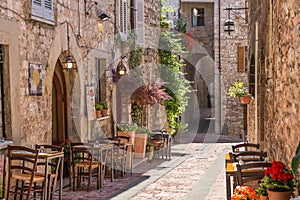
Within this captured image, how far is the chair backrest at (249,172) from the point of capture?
4.70 metres

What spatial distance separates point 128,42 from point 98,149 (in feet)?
16.0

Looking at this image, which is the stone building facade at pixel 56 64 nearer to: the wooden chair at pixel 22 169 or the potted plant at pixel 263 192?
the wooden chair at pixel 22 169

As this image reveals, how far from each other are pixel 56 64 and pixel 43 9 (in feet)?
5.41

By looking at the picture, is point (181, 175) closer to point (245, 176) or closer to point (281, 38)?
point (245, 176)

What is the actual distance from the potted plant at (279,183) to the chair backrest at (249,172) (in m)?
1.12

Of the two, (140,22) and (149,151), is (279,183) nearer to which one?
(149,151)

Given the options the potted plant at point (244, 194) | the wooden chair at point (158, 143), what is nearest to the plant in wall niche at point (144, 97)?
the wooden chair at point (158, 143)

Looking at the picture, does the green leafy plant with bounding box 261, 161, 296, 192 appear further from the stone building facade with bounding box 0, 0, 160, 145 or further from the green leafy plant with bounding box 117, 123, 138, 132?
the green leafy plant with bounding box 117, 123, 138, 132

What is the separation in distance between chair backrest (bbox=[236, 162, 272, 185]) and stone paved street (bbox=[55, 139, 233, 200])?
8.01 ft

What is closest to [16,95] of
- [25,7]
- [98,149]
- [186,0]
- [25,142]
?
[25,142]

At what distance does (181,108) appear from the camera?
15.7m

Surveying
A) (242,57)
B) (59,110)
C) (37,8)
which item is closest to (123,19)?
(242,57)

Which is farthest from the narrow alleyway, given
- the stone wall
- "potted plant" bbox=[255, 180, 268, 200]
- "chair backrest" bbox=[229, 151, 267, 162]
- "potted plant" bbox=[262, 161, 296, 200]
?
the stone wall

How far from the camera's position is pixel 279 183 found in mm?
3469
